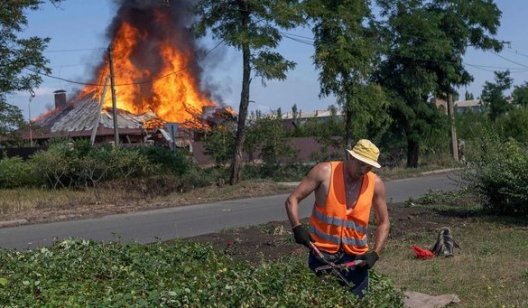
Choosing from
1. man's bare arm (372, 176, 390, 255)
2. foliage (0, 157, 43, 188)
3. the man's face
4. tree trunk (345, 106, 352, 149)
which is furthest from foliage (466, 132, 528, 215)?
tree trunk (345, 106, 352, 149)

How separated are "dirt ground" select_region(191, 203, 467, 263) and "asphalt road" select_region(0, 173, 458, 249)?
134 centimetres

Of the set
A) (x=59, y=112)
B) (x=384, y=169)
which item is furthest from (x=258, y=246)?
(x=59, y=112)

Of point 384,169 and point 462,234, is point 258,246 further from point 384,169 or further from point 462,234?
point 384,169

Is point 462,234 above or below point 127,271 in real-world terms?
below

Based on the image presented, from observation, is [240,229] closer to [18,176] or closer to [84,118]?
[18,176]

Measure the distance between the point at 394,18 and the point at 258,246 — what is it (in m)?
23.6

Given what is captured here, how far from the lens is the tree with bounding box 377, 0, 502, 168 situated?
31000 millimetres

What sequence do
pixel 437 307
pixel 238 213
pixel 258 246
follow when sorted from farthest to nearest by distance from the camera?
pixel 238 213 < pixel 258 246 < pixel 437 307

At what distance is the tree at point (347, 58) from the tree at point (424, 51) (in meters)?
3.97

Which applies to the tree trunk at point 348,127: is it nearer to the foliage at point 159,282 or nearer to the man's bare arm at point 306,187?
the foliage at point 159,282

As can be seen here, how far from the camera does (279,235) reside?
34.9 ft

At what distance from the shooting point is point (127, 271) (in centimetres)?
507

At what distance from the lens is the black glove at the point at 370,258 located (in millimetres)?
5016

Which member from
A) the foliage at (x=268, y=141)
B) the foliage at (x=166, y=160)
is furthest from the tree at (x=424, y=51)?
the foliage at (x=166, y=160)
